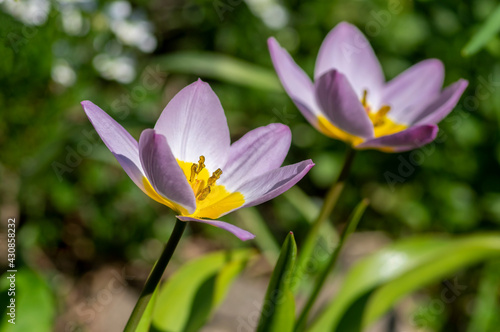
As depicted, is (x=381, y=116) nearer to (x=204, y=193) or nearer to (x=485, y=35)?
(x=485, y=35)

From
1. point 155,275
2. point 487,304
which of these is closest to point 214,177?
point 155,275

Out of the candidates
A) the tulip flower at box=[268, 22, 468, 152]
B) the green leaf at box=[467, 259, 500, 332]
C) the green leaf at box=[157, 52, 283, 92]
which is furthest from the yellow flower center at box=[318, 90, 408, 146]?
the green leaf at box=[467, 259, 500, 332]

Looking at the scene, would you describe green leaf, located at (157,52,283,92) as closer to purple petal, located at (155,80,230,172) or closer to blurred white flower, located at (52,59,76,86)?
blurred white flower, located at (52,59,76,86)

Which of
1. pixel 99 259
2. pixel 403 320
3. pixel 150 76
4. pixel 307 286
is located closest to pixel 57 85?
pixel 150 76

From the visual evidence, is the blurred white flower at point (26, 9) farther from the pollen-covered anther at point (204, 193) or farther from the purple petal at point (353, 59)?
the pollen-covered anther at point (204, 193)

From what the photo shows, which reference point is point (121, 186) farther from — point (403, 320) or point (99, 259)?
point (403, 320)
